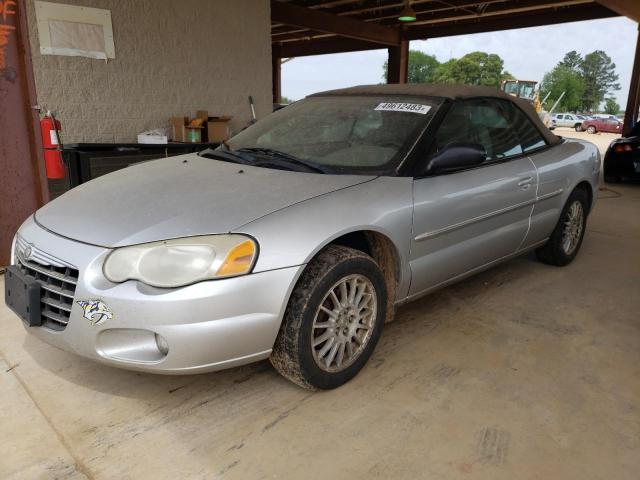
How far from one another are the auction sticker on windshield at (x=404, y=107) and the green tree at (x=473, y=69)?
8634 centimetres

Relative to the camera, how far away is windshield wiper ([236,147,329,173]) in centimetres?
265

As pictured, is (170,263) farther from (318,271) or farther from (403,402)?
(403,402)

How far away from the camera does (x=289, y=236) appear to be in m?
2.12

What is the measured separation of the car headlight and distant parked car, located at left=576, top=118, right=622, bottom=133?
35.7m

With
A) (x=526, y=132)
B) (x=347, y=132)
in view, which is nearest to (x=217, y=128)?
(x=347, y=132)

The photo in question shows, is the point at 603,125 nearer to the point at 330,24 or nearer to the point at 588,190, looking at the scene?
the point at 330,24

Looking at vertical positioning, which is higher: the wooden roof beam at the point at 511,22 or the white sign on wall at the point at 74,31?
the wooden roof beam at the point at 511,22

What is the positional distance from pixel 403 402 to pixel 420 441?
27 centimetres

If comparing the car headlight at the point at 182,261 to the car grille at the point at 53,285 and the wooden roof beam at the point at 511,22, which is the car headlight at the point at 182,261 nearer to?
the car grille at the point at 53,285

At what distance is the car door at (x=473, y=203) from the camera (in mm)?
2723

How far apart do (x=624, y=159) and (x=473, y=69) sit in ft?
275

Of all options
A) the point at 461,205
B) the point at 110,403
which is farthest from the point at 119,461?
the point at 461,205

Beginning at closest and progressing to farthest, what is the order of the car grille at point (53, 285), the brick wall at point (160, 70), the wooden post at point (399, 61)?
the car grille at point (53, 285) → the brick wall at point (160, 70) → the wooden post at point (399, 61)

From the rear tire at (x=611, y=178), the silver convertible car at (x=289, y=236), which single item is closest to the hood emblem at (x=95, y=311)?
the silver convertible car at (x=289, y=236)
